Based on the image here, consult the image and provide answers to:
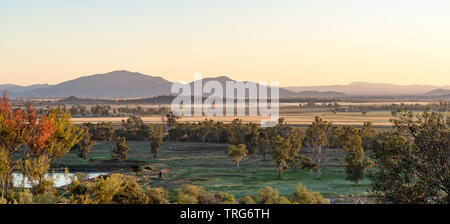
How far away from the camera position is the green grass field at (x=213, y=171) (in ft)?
178

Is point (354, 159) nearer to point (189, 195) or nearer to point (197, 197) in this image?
point (197, 197)

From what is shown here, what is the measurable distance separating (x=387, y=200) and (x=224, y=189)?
3356 centimetres

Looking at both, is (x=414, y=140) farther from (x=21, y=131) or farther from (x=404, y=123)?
(x=21, y=131)

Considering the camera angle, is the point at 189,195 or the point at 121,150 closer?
the point at 189,195

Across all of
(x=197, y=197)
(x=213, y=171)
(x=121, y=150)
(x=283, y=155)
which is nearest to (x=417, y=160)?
(x=197, y=197)

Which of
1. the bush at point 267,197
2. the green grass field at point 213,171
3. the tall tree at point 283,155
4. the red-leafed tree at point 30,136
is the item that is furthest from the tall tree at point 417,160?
the tall tree at point 283,155

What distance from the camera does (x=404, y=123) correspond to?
20953 millimetres

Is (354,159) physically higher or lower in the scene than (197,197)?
lower

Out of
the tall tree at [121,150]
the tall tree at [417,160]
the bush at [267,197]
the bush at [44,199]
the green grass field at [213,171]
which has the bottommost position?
the green grass field at [213,171]

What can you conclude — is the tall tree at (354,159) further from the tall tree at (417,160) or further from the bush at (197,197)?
the tall tree at (417,160)

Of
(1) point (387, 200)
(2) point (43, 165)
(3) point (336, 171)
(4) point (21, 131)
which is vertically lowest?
(3) point (336, 171)

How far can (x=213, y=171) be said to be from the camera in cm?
6838
